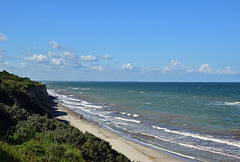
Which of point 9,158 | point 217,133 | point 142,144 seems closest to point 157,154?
point 142,144

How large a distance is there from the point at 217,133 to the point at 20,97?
25656 millimetres

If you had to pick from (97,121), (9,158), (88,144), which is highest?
(9,158)

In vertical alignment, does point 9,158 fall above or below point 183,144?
above

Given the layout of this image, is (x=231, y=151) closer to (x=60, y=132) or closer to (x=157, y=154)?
(x=157, y=154)

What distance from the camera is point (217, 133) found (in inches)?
1048

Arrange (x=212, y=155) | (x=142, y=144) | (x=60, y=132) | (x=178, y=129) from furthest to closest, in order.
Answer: (x=178, y=129) < (x=142, y=144) < (x=212, y=155) < (x=60, y=132)

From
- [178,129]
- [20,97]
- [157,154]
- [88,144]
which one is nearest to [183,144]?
[157,154]

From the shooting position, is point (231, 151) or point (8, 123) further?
point (231, 151)

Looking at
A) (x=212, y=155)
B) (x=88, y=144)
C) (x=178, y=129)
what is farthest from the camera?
(x=178, y=129)

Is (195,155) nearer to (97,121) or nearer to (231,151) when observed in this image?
(231,151)

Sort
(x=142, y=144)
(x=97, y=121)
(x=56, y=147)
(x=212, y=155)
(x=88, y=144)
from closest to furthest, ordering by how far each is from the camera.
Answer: (x=56, y=147), (x=88, y=144), (x=212, y=155), (x=142, y=144), (x=97, y=121)

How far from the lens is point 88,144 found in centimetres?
1160

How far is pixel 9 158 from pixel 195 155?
1647cm

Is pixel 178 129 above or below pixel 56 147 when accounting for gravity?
below
